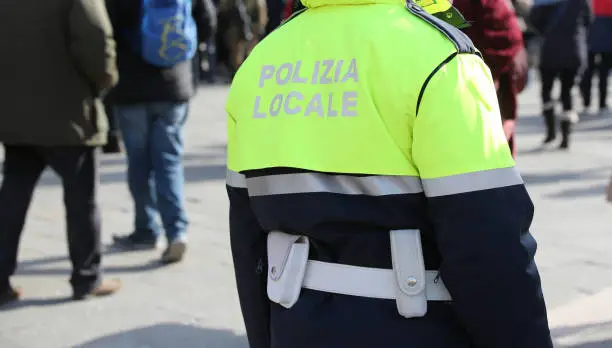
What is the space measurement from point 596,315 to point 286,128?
2.98m

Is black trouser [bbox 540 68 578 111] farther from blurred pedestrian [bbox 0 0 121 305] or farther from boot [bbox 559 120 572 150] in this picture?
blurred pedestrian [bbox 0 0 121 305]

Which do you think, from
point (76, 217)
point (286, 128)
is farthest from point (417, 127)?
point (76, 217)

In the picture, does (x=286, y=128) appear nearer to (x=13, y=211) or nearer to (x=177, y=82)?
(x=13, y=211)

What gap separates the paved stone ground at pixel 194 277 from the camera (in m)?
4.40

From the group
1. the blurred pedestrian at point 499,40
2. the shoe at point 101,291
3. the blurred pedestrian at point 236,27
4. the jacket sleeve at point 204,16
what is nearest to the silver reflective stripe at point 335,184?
the blurred pedestrian at point 499,40

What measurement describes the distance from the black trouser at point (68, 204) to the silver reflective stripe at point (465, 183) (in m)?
3.25

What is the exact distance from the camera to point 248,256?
216 centimetres

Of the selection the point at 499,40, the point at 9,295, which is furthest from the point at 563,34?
the point at 9,295

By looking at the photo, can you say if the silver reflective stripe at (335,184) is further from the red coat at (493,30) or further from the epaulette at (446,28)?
the red coat at (493,30)

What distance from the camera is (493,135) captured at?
181cm

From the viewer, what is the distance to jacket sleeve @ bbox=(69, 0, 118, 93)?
4516mm

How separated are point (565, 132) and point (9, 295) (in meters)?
6.02

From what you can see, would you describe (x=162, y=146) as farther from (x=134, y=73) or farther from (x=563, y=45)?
(x=563, y=45)

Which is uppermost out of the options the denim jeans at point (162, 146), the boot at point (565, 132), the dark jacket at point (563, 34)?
the denim jeans at point (162, 146)
